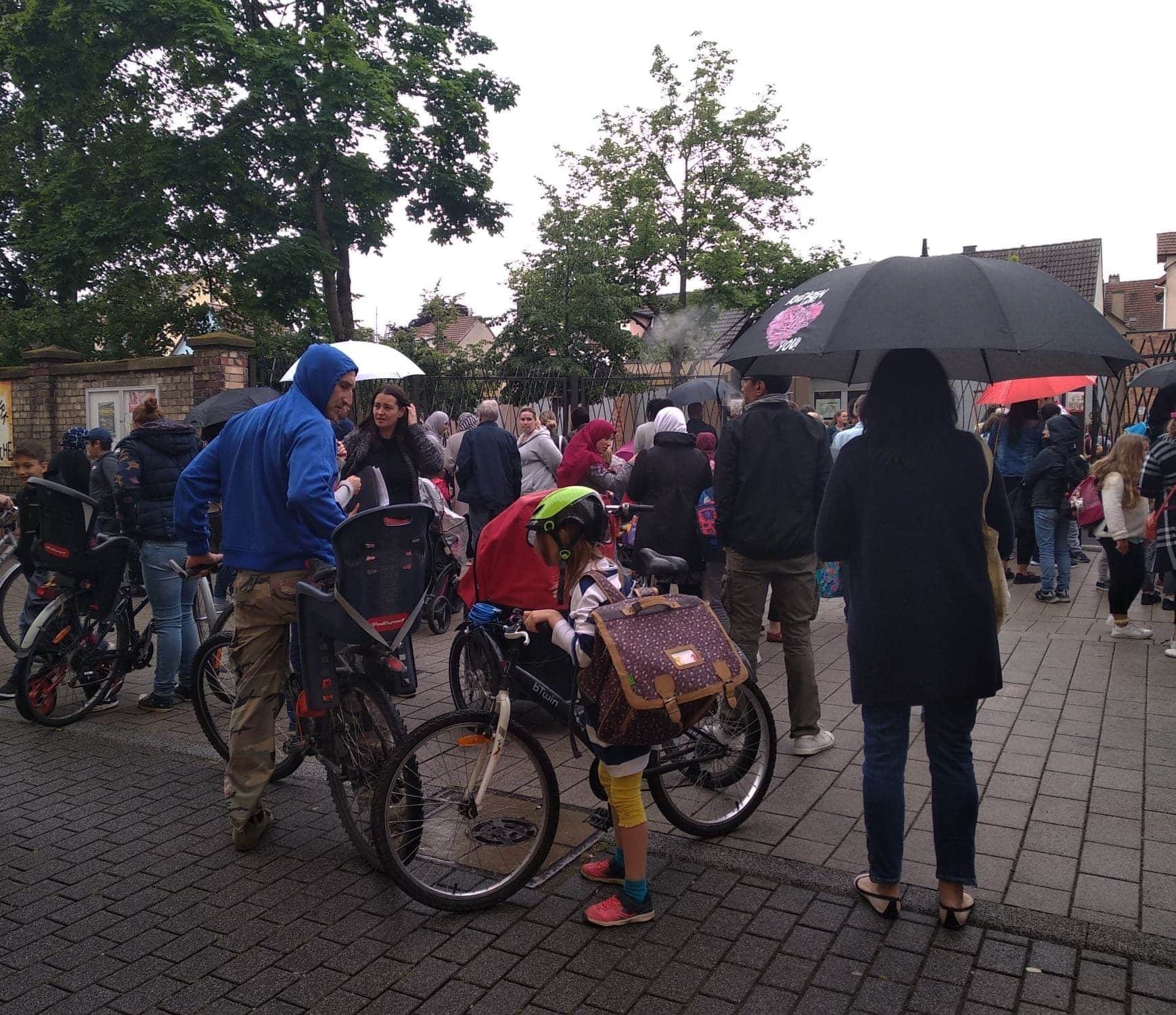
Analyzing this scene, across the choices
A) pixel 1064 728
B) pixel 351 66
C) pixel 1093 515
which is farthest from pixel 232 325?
pixel 1064 728

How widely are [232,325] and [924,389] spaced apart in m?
18.6

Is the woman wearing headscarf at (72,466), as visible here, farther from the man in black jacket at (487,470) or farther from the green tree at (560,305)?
the green tree at (560,305)

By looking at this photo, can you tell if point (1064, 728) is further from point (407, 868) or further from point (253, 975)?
point (253, 975)

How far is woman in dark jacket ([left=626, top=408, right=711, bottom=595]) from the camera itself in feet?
21.4

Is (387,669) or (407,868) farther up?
(387,669)

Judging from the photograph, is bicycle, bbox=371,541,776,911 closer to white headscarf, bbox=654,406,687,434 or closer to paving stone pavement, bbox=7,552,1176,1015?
paving stone pavement, bbox=7,552,1176,1015

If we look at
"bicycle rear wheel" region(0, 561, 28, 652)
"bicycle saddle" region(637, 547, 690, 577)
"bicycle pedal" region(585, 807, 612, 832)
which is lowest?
"bicycle rear wheel" region(0, 561, 28, 652)

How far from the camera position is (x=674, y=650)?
3291mm

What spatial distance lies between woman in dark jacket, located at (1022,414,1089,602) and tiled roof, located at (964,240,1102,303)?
35.0 meters

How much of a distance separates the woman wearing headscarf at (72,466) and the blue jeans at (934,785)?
6155 mm

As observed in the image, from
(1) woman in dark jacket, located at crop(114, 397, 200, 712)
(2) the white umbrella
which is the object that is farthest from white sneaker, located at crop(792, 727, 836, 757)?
(2) the white umbrella

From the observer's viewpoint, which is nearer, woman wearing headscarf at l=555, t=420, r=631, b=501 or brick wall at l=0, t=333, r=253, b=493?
woman wearing headscarf at l=555, t=420, r=631, b=501

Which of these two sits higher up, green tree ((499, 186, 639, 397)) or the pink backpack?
green tree ((499, 186, 639, 397))

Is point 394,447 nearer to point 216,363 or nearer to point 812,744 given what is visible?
point 812,744
